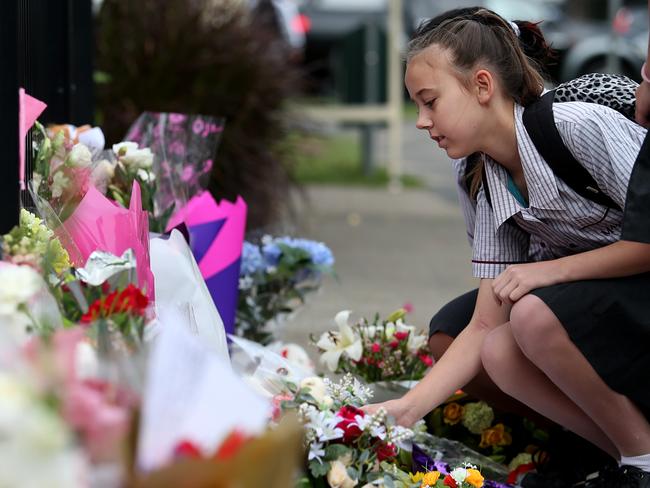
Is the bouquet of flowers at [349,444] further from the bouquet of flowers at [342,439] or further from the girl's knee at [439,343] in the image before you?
the girl's knee at [439,343]

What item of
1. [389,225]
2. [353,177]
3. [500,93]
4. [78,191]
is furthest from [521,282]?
[353,177]

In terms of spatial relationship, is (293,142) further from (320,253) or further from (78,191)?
(78,191)

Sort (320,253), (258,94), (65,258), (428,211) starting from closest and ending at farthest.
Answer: (65,258) < (320,253) < (258,94) < (428,211)

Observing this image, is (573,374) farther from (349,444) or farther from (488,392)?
(349,444)

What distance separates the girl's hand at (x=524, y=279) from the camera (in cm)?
259

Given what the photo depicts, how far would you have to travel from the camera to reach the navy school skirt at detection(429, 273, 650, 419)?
250 cm

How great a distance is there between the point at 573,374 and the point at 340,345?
749mm

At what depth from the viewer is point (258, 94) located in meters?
A: 5.93

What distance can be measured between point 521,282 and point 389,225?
4.96m

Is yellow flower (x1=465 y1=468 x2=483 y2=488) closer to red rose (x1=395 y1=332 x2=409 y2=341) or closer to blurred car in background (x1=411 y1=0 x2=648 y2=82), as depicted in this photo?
red rose (x1=395 y1=332 x2=409 y2=341)

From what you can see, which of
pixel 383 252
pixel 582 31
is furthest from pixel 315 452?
pixel 582 31

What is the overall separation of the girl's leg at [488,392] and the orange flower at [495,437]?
0.06 m

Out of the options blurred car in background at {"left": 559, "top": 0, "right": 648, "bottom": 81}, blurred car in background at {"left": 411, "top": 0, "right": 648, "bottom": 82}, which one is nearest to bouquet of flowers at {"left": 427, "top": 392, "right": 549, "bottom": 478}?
blurred car in background at {"left": 411, "top": 0, "right": 648, "bottom": 82}

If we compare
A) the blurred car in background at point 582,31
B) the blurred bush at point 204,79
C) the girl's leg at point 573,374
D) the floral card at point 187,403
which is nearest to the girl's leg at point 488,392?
the girl's leg at point 573,374
